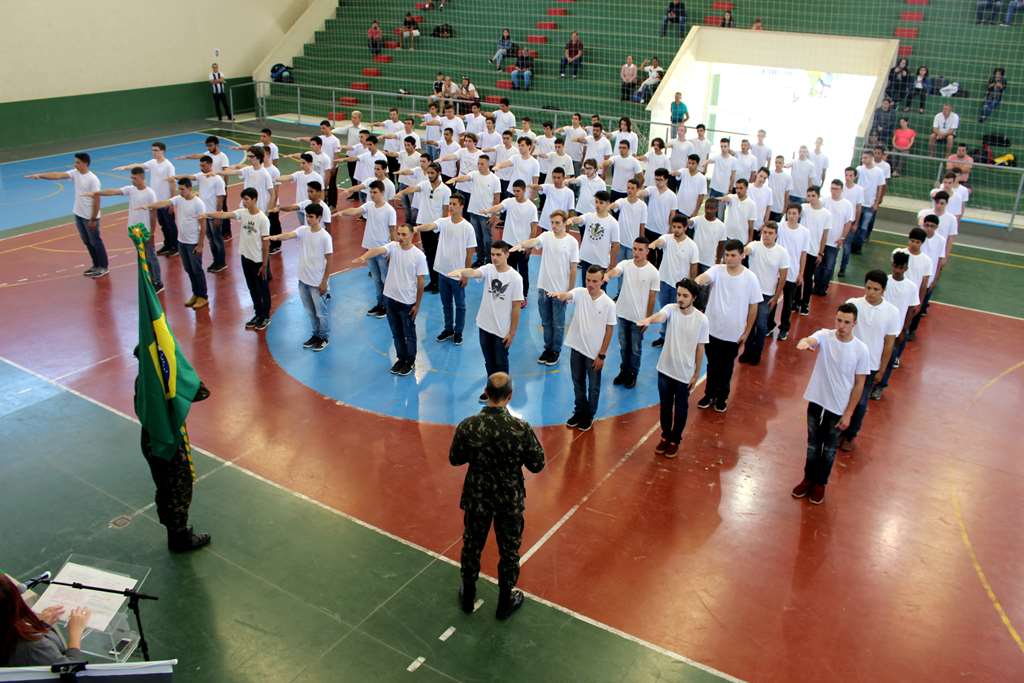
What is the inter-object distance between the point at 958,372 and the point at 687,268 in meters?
4.10

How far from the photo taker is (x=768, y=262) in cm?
1061

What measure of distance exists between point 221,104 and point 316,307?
1993 cm

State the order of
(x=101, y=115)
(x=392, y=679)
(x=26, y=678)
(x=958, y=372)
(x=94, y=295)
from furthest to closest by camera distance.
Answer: (x=101, y=115)
(x=94, y=295)
(x=958, y=372)
(x=392, y=679)
(x=26, y=678)

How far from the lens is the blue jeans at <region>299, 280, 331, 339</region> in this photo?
36.4 feet

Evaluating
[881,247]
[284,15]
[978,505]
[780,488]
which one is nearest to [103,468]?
[780,488]

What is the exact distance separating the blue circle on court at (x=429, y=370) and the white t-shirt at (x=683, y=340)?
5.18 ft

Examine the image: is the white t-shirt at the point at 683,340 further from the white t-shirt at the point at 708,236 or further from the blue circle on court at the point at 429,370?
the white t-shirt at the point at 708,236

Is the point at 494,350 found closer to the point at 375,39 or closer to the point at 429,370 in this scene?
the point at 429,370

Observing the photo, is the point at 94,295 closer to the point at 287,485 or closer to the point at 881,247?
the point at 287,485

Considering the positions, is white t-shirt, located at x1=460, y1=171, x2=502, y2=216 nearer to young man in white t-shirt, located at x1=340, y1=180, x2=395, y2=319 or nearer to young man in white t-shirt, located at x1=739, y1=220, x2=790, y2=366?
young man in white t-shirt, located at x1=340, y1=180, x2=395, y2=319

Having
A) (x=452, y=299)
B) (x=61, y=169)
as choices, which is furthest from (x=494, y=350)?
(x=61, y=169)

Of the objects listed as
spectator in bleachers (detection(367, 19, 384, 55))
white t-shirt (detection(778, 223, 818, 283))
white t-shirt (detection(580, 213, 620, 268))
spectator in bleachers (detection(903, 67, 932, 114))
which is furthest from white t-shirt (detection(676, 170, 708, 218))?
spectator in bleachers (detection(367, 19, 384, 55))

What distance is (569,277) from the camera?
34.2 ft

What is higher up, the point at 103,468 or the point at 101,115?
the point at 101,115
